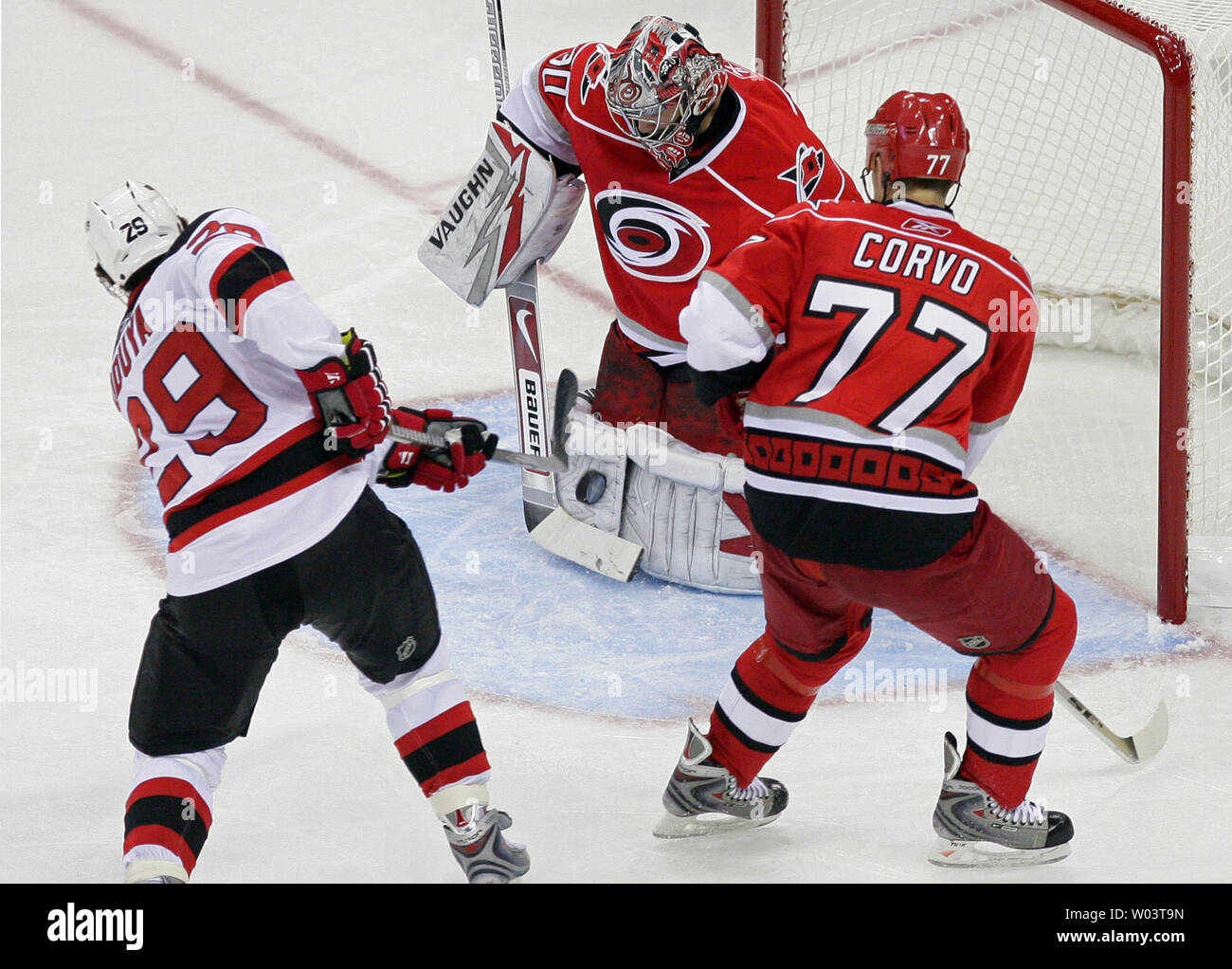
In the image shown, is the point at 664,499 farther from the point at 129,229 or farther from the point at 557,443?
the point at 129,229

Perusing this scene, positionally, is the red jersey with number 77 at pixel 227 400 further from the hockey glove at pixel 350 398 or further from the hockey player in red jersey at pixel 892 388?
the hockey player in red jersey at pixel 892 388

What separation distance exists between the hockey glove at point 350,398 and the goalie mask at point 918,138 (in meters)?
0.76

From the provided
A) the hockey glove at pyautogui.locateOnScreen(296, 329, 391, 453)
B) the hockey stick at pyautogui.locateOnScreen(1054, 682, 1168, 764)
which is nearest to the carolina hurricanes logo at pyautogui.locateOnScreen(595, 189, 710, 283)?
the hockey glove at pyautogui.locateOnScreen(296, 329, 391, 453)

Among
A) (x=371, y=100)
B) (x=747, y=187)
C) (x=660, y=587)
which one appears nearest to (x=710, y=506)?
(x=660, y=587)

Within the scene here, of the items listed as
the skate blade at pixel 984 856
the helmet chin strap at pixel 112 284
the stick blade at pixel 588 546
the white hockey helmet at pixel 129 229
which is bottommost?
the stick blade at pixel 588 546

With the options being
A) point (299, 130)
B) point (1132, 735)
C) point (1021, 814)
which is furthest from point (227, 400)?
point (299, 130)

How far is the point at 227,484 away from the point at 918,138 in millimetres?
1047

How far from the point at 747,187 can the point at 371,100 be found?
330 cm

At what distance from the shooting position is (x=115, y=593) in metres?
3.45

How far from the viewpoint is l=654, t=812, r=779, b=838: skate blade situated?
2643 millimetres

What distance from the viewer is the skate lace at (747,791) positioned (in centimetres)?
260

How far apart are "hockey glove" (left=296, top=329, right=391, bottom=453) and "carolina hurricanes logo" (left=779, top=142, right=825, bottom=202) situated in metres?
1.07

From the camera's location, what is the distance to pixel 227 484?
2258mm

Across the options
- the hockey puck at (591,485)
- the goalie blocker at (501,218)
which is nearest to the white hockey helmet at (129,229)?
the goalie blocker at (501,218)
